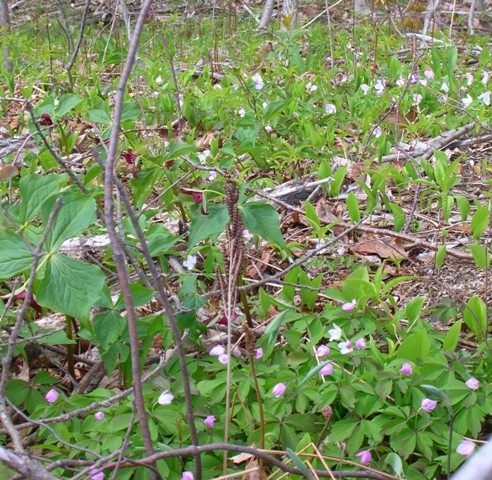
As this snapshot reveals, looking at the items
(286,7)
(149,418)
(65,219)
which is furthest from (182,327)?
(286,7)

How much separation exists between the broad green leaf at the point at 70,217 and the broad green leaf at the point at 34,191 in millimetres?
132

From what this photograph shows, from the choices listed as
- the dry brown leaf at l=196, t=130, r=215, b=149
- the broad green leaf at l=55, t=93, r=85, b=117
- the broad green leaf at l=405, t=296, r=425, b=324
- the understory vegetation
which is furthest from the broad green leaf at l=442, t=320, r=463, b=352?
the dry brown leaf at l=196, t=130, r=215, b=149

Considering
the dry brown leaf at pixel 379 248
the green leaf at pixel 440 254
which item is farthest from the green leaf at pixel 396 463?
the dry brown leaf at pixel 379 248

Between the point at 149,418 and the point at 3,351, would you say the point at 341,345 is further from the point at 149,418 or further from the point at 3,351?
the point at 3,351

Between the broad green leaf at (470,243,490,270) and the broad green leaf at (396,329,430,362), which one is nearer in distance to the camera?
the broad green leaf at (396,329,430,362)

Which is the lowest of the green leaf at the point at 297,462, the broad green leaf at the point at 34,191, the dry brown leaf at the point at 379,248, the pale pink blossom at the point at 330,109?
the dry brown leaf at the point at 379,248

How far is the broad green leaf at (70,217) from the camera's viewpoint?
1.60 meters

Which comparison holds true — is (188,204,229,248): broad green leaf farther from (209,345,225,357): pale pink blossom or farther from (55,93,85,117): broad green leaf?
(55,93,85,117): broad green leaf

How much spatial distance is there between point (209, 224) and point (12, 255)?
53cm

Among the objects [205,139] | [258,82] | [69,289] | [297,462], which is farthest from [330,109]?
[297,462]

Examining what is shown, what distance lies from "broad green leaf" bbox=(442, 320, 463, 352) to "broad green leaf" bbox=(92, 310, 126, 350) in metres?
0.92

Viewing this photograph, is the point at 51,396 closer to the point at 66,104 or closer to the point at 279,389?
the point at 279,389

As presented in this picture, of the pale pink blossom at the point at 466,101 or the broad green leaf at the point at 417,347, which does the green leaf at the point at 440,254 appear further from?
the pale pink blossom at the point at 466,101

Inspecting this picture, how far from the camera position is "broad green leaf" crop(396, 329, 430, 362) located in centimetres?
184
